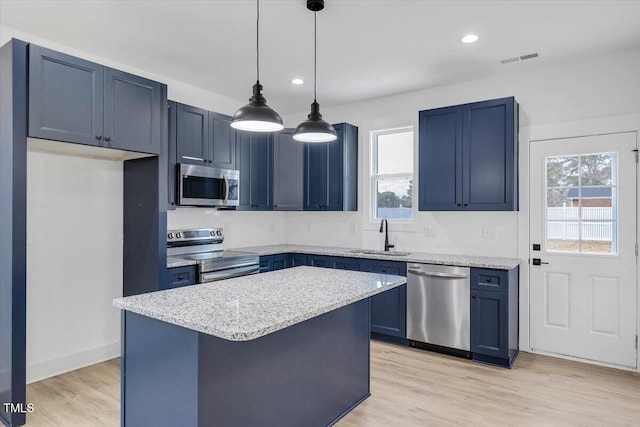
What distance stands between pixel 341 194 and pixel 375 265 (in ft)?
3.35

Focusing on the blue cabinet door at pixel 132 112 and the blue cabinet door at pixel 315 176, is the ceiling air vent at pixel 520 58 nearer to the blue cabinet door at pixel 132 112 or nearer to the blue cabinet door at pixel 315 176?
the blue cabinet door at pixel 315 176

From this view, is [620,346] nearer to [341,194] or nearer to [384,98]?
[341,194]

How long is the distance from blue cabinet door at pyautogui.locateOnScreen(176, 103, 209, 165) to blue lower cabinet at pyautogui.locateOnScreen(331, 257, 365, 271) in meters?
1.75

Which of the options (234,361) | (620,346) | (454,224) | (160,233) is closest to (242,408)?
(234,361)

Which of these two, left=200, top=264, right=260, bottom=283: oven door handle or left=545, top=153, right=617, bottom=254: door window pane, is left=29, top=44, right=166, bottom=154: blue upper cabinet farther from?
left=545, top=153, right=617, bottom=254: door window pane

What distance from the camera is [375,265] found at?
13.2 feet

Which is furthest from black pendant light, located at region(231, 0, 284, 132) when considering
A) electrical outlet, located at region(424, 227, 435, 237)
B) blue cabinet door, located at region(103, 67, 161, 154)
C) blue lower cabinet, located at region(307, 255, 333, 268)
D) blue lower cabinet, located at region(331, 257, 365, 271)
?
electrical outlet, located at region(424, 227, 435, 237)

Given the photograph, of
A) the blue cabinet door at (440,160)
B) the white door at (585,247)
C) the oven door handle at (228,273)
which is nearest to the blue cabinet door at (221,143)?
the oven door handle at (228,273)

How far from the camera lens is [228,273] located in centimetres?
377

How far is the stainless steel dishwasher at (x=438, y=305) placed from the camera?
11.6 ft

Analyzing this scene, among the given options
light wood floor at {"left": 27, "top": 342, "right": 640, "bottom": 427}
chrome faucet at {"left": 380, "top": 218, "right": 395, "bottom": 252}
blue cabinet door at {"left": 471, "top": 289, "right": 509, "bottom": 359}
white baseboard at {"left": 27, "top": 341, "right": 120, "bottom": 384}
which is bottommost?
light wood floor at {"left": 27, "top": 342, "right": 640, "bottom": 427}

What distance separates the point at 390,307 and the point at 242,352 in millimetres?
2443

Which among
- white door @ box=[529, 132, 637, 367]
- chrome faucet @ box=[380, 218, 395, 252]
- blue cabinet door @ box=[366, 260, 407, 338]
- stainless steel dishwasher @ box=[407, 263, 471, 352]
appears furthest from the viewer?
chrome faucet @ box=[380, 218, 395, 252]

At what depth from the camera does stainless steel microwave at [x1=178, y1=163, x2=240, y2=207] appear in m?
3.73
